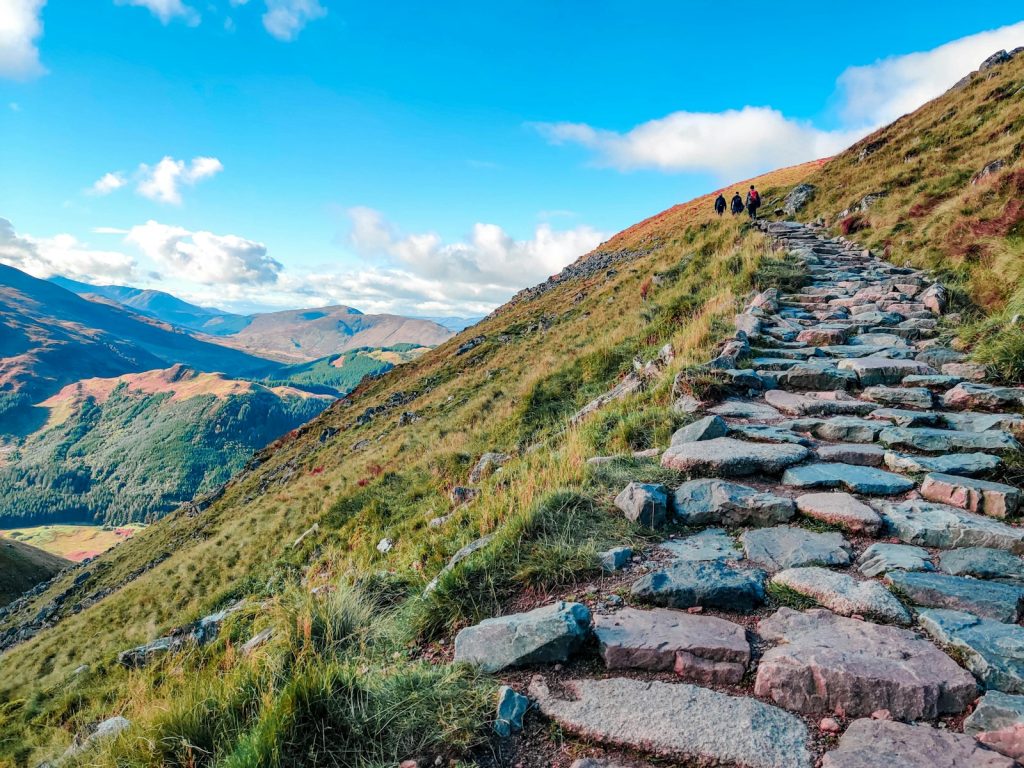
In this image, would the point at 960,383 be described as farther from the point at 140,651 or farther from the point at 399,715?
the point at 140,651

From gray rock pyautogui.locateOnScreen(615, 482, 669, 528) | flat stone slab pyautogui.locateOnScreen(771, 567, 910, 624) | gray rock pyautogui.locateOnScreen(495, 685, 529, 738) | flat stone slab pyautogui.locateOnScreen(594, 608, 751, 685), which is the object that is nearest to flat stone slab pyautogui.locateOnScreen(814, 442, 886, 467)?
gray rock pyautogui.locateOnScreen(615, 482, 669, 528)

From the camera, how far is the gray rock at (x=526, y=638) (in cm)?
304

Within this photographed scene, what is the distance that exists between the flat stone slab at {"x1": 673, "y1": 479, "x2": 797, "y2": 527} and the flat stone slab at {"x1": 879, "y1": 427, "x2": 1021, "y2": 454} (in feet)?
6.28

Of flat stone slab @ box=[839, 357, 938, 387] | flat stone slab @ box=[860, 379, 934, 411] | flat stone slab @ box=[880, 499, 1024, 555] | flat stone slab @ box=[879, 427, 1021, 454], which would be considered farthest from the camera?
flat stone slab @ box=[839, 357, 938, 387]

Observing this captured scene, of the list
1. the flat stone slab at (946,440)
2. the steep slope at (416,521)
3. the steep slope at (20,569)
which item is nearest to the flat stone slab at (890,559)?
the steep slope at (416,521)

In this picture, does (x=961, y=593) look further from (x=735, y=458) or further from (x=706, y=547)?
(x=735, y=458)

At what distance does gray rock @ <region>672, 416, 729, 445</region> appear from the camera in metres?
5.90

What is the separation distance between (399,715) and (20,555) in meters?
98.4

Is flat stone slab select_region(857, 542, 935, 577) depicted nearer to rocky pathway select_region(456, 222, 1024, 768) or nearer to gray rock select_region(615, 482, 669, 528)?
rocky pathway select_region(456, 222, 1024, 768)

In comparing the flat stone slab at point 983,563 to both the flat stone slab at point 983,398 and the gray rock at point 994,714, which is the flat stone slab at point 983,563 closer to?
the gray rock at point 994,714

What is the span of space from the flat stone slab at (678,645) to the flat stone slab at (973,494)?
8.47ft

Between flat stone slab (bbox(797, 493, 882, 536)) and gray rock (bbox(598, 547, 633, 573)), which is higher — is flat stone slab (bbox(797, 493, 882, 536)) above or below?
above

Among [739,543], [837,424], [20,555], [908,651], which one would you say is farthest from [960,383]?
[20,555]

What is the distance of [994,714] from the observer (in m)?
2.25
